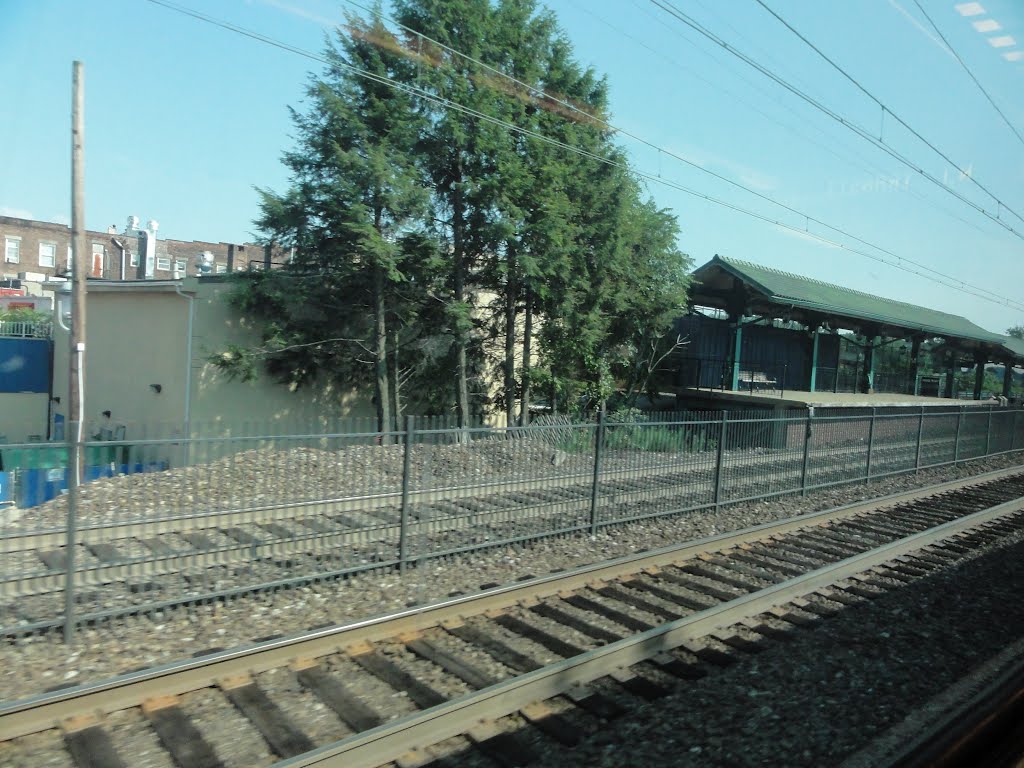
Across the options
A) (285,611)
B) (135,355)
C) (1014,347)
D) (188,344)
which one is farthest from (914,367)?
(285,611)

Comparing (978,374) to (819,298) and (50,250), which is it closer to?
(819,298)


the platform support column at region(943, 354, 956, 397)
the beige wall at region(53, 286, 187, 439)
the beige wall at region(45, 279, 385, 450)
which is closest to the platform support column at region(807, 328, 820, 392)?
the platform support column at region(943, 354, 956, 397)

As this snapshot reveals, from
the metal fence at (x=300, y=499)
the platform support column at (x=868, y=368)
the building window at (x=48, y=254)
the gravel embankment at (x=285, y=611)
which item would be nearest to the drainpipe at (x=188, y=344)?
the metal fence at (x=300, y=499)

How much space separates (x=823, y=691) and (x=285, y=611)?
13.7 ft

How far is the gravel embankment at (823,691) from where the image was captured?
4164mm

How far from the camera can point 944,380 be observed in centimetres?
3906

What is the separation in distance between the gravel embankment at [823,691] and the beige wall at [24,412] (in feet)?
80.5

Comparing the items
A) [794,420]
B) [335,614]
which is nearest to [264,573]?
[335,614]

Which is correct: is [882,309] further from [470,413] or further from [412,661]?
[412,661]

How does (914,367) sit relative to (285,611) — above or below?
above

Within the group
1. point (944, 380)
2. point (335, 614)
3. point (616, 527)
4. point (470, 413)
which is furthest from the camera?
point (944, 380)

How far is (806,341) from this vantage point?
29469 mm

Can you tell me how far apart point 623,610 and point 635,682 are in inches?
57.3

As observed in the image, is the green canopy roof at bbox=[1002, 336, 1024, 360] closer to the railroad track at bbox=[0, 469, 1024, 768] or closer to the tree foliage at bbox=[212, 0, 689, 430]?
the tree foliage at bbox=[212, 0, 689, 430]
